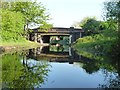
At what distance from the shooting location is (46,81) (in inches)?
655

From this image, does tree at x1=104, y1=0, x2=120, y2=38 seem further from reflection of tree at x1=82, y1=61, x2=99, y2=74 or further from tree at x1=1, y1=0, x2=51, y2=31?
tree at x1=1, y1=0, x2=51, y2=31

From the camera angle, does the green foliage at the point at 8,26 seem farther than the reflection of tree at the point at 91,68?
Yes

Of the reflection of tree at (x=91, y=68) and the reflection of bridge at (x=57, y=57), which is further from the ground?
the reflection of tree at (x=91, y=68)

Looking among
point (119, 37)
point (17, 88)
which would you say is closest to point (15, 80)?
point (17, 88)

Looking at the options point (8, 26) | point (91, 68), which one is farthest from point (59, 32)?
point (91, 68)

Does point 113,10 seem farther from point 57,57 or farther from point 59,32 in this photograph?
point 59,32

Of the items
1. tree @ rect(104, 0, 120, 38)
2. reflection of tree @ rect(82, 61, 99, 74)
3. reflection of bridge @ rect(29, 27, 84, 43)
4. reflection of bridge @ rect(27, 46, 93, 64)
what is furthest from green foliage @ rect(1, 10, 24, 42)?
reflection of bridge @ rect(29, 27, 84, 43)

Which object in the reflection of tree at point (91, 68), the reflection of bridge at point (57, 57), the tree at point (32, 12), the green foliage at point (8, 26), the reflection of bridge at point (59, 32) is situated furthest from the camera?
the reflection of bridge at point (59, 32)

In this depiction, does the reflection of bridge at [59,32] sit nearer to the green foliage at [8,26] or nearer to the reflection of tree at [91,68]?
the green foliage at [8,26]

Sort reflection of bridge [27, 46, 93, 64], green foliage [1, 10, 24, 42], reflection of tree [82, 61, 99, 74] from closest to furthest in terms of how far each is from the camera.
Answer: reflection of tree [82, 61, 99, 74] < reflection of bridge [27, 46, 93, 64] < green foliage [1, 10, 24, 42]

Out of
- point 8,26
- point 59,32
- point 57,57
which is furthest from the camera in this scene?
point 59,32

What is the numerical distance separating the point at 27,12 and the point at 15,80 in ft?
203

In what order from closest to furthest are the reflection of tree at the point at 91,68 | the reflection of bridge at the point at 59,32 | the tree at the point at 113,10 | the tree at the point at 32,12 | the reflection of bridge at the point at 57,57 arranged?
the reflection of tree at the point at 91,68
the tree at the point at 113,10
the reflection of bridge at the point at 57,57
the tree at the point at 32,12
the reflection of bridge at the point at 59,32

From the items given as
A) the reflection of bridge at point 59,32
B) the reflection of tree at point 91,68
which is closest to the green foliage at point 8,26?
the reflection of tree at point 91,68
